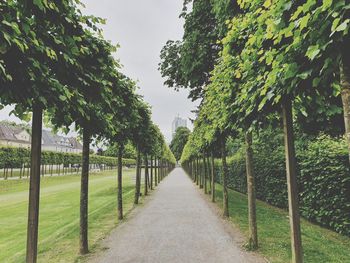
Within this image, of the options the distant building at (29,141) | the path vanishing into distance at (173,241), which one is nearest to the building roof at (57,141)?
the distant building at (29,141)

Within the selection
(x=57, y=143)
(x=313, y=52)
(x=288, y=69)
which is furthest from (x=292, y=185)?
(x=57, y=143)

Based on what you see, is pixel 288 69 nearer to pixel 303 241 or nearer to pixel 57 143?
pixel 303 241

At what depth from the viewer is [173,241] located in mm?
7703

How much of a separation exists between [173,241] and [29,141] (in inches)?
3513

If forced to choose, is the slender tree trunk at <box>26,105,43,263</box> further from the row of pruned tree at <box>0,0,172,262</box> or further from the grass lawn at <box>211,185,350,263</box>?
the grass lawn at <box>211,185,350,263</box>

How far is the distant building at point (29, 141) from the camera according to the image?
2864 inches

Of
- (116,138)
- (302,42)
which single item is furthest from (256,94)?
(116,138)

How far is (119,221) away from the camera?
1048 cm

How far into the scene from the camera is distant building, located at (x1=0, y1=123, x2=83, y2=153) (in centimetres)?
7274

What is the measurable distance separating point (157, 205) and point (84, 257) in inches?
320

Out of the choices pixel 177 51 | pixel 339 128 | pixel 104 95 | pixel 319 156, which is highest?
pixel 177 51

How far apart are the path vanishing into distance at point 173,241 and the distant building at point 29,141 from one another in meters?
44.7

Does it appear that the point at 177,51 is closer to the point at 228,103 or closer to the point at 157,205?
the point at 157,205

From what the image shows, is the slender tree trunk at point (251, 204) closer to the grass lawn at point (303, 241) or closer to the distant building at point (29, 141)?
the grass lawn at point (303, 241)
